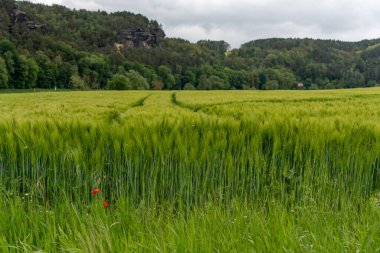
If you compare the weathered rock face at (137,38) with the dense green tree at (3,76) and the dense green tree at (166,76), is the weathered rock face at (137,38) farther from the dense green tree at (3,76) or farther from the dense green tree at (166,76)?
the dense green tree at (3,76)

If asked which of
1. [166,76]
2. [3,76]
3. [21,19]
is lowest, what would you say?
[3,76]

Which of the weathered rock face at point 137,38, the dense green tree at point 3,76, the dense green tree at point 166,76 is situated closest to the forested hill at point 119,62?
the weathered rock face at point 137,38

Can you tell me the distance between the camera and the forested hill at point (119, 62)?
9306 centimetres

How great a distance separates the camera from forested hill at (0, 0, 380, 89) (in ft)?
305

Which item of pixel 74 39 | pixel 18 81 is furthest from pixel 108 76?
pixel 74 39

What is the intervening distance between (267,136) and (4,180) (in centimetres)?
300

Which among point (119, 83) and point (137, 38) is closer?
→ point (119, 83)

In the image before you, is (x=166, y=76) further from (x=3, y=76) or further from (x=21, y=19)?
(x=21, y=19)

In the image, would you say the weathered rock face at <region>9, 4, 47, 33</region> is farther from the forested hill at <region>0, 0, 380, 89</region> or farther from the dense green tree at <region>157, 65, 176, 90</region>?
the dense green tree at <region>157, 65, 176, 90</region>

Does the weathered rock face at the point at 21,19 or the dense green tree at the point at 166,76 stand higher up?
the weathered rock face at the point at 21,19

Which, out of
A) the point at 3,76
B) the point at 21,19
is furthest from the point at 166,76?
the point at 21,19

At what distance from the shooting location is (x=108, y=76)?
366ft

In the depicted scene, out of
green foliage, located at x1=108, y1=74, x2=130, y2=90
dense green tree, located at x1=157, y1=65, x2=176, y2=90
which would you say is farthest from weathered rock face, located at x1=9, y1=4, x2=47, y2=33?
green foliage, located at x1=108, y1=74, x2=130, y2=90

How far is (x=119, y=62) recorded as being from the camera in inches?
4811
